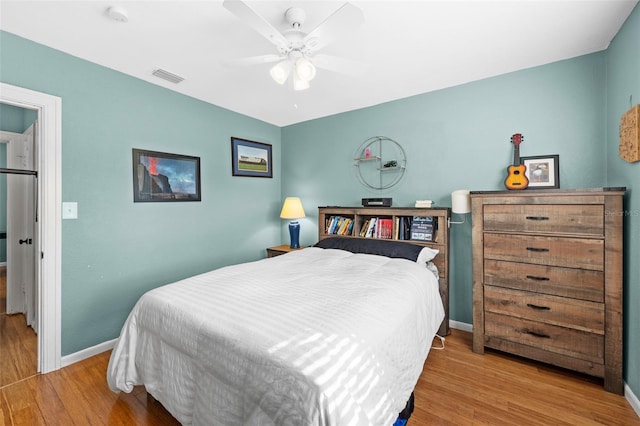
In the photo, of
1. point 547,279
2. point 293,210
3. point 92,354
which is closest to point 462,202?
point 547,279

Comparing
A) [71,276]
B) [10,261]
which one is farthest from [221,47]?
[10,261]

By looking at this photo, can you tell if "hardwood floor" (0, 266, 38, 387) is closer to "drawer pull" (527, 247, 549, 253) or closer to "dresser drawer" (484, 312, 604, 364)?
"dresser drawer" (484, 312, 604, 364)

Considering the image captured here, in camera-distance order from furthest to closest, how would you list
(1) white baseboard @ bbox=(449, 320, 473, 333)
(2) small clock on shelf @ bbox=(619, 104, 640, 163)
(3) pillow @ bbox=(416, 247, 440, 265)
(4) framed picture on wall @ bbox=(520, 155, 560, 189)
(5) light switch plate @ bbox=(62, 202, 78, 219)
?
1. (1) white baseboard @ bbox=(449, 320, 473, 333)
2. (3) pillow @ bbox=(416, 247, 440, 265)
3. (4) framed picture on wall @ bbox=(520, 155, 560, 189)
4. (5) light switch plate @ bbox=(62, 202, 78, 219)
5. (2) small clock on shelf @ bbox=(619, 104, 640, 163)

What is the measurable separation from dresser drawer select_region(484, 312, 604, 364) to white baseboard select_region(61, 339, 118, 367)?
332cm

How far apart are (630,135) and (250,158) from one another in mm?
3554

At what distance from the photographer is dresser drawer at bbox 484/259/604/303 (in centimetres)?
190

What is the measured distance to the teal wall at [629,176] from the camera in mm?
1688

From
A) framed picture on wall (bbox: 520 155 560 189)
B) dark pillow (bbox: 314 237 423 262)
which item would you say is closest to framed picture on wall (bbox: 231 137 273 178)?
dark pillow (bbox: 314 237 423 262)

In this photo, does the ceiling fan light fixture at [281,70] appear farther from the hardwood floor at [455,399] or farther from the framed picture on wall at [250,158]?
the hardwood floor at [455,399]

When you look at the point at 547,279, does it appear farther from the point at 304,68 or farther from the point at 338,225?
the point at 304,68

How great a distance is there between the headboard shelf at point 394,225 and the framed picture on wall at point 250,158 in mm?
1105

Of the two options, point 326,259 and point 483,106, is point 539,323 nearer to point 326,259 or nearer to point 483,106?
point 326,259

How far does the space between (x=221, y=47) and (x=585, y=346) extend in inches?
136

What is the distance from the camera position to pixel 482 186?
2652 mm
